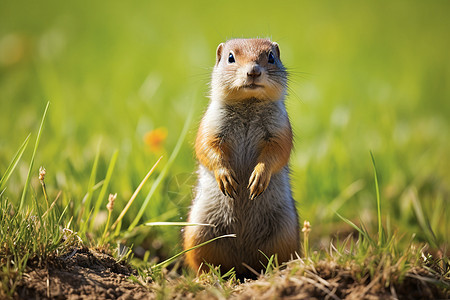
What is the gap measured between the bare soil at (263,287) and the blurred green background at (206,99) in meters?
1.13

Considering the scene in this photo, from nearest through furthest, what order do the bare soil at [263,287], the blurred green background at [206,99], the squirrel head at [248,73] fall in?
the bare soil at [263,287], the squirrel head at [248,73], the blurred green background at [206,99]

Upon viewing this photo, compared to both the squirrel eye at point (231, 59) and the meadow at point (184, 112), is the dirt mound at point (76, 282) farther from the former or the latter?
the squirrel eye at point (231, 59)

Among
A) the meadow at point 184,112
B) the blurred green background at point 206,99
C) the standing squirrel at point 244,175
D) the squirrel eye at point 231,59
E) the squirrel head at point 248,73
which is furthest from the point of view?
the blurred green background at point 206,99

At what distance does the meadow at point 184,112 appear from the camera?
4.20 meters

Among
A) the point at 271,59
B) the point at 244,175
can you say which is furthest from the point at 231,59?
the point at 244,175

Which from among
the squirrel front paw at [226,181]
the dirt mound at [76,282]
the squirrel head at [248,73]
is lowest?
the dirt mound at [76,282]

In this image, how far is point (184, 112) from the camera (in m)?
6.10

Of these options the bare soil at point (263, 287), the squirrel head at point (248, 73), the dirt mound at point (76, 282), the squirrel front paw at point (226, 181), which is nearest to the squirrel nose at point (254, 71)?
the squirrel head at point (248, 73)

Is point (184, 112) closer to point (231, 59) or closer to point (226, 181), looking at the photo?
point (231, 59)

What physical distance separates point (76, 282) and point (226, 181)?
1107 millimetres

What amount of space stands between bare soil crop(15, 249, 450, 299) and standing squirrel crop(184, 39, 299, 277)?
73cm

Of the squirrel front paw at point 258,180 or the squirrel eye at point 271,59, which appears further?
the squirrel eye at point 271,59

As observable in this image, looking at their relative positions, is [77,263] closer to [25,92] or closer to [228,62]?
[228,62]

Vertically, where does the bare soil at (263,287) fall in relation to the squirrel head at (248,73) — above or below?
below
